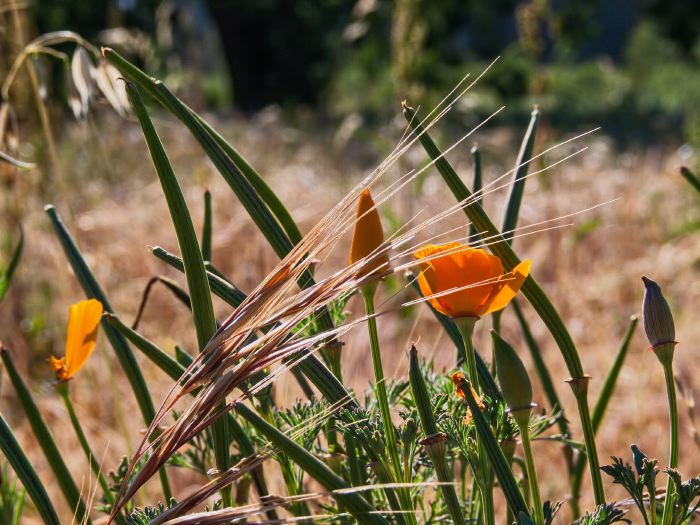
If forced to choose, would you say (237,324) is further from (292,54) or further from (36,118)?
(292,54)

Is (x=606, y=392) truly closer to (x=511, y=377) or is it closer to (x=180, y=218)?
(x=511, y=377)

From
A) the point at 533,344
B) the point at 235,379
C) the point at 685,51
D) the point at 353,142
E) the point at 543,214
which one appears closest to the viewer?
the point at 235,379

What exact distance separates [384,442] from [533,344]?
14.2 inches

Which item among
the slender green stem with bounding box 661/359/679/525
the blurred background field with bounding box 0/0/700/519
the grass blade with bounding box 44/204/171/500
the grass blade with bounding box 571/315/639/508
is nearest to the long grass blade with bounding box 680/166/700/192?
the blurred background field with bounding box 0/0/700/519

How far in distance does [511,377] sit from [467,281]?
0.06 metres

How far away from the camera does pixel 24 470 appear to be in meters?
0.58

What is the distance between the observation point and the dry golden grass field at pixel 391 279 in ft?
6.40

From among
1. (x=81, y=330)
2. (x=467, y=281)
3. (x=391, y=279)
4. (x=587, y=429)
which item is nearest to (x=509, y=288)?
(x=467, y=281)

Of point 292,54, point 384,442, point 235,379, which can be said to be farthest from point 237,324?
point 292,54

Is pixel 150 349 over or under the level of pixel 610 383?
over

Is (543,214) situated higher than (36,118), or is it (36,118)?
(36,118)

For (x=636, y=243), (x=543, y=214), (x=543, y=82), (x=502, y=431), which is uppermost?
(x=502, y=431)

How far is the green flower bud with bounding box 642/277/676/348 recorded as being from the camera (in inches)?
22.0

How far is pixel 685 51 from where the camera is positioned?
10961mm
